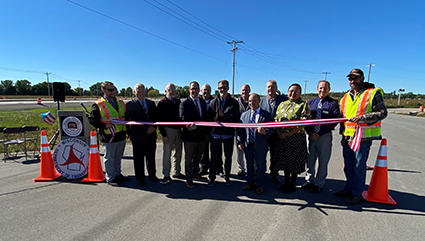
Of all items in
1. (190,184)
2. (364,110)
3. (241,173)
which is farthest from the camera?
(241,173)

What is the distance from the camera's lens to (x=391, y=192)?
12.7 ft

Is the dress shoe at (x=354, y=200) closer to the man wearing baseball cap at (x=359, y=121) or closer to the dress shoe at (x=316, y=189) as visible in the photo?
the man wearing baseball cap at (x=359, y=121)

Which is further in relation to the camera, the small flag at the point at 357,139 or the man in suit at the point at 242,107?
the man in suit at the point at 242,107

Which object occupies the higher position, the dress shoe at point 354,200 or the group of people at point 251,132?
the group of people at point 251,132

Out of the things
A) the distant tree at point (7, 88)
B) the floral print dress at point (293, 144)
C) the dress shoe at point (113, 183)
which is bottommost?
the dress shoe at point (113, 183)

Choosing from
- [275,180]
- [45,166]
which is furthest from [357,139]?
[45,166]

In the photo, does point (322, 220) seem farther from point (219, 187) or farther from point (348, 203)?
point (219, 187)

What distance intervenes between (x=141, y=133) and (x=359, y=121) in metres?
4.00

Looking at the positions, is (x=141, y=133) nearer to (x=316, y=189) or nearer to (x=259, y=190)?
(x=259, y=190)

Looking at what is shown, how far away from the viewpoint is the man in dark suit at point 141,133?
13.6ft

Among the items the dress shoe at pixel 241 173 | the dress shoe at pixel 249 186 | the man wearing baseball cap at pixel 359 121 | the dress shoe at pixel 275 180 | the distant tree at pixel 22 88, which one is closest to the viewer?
the man wearing baseball cap at pixel 359 121

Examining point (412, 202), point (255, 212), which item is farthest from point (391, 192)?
Result: point (255, 212)

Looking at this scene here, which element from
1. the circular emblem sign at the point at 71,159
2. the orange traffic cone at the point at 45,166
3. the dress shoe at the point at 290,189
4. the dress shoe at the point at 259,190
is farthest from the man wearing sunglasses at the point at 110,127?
the dress shoe at the point at 290,189

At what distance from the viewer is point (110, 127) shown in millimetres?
4086
